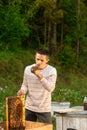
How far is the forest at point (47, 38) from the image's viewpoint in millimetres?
20625

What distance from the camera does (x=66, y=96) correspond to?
17.2 metres

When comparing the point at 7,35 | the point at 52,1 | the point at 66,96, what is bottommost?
the point at 66,96

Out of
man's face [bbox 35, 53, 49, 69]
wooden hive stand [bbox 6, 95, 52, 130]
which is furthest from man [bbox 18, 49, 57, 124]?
wooden hive stand [bbox 6, 95, 52, 130]

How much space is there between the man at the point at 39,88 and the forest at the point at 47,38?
11.2 m

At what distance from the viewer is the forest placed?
20.6 metres

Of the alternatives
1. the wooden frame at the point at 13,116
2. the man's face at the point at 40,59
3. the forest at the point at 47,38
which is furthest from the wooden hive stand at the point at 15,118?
the forest at the point at 47,38

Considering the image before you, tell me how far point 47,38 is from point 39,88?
19.4 m

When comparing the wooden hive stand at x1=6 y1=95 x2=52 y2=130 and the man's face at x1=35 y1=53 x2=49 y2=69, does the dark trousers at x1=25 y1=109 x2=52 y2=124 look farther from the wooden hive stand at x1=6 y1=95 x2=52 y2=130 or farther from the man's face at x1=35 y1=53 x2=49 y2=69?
the wooden hive stand at x1=6 y1=95 x2=52 y2=130

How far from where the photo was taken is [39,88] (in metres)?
6.16

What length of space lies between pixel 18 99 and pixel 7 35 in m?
16.7

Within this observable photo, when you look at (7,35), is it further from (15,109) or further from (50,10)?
(15,109)

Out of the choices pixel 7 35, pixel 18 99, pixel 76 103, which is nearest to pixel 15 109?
pixel 18 99

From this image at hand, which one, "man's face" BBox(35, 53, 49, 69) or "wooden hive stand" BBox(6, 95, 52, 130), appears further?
"man's face" BBox(35, 53, 49, 69)

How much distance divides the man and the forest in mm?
11189
